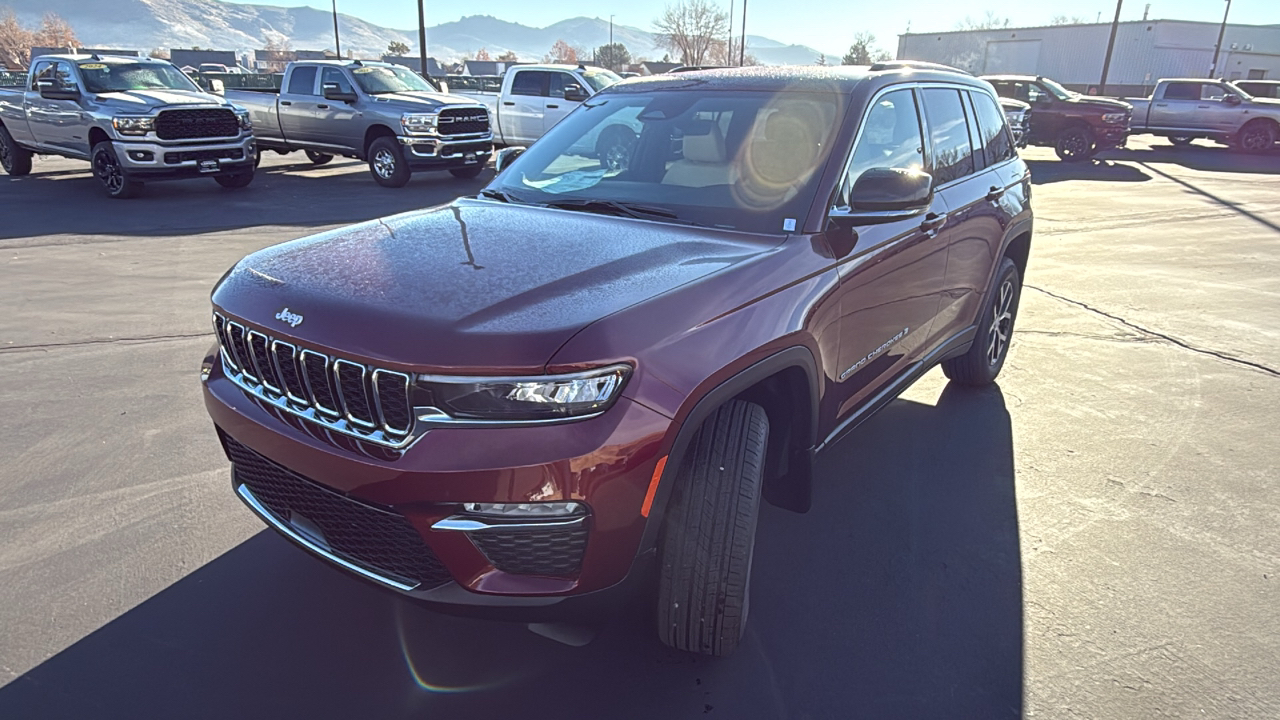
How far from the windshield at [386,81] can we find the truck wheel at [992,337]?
11672 mm

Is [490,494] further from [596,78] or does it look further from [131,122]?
[596,78]

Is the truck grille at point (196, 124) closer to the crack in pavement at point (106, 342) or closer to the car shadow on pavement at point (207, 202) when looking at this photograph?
the car shadow on pavement at point (207, 202)

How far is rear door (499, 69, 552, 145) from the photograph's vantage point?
16.0m

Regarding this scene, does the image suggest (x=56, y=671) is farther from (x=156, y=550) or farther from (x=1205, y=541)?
(x=1205, y=541)

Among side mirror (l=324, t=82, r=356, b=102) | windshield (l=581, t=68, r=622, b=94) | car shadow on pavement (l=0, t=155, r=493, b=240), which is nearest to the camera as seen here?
car shadow on pavement (l=0, t=155, r=493, b=240)

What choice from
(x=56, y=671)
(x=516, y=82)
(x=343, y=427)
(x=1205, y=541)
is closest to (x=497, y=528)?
(x=343, y=427)

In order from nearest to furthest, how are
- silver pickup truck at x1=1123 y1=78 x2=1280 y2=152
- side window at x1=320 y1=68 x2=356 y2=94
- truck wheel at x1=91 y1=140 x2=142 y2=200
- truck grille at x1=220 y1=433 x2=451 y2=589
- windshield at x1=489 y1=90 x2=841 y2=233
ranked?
1. truck grille at x1=220 y1=433 x2=451 y2=589
2. windshield at x1=489 y1=90 x2=841 y2=233
3. truck wheel at x1=91 y1=140 x2=142 y2=200
4. side window at x1=320 y1=68 x2=356 y2=94
5. silver pickup truck at x1=1123 y1=78 x2=1280 y2=152

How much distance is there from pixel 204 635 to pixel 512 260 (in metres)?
1.62

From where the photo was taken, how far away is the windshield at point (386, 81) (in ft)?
45.5

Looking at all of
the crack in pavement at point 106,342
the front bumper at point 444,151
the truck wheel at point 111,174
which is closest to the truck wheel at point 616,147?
the crack in pavement at point 106,342

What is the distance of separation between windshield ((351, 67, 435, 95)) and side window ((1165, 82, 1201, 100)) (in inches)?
756

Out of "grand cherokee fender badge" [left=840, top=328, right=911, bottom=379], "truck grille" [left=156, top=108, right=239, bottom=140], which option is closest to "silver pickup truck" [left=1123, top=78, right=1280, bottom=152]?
"truck grille" [left=156, top=108, right=239, bottom=140]

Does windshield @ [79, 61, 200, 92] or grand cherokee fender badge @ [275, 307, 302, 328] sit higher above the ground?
windshield @ [79, 61, 200, 92]

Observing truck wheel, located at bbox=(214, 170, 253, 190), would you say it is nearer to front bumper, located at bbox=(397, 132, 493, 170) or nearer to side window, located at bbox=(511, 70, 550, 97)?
front bumper, located at bbox=(397, 132, 493, 170)
